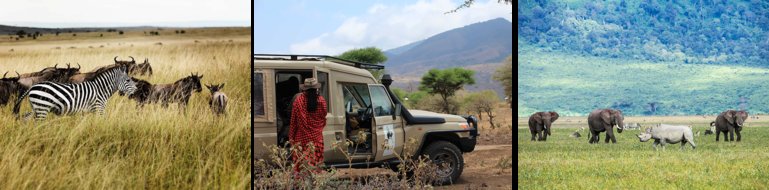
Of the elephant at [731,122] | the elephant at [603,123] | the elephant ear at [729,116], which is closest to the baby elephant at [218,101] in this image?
the elephant at [603,123]

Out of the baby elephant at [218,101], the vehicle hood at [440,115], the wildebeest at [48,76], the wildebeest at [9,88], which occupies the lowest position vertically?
the vehicle hood at [440,115]

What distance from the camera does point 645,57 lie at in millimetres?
12703

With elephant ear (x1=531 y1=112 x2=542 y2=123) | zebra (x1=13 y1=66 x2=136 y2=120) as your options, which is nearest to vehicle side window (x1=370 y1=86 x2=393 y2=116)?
zebra (x1=13 y1=66 x2=136 y2=120)

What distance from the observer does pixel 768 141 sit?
1139 centimetres

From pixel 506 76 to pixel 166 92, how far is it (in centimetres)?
437

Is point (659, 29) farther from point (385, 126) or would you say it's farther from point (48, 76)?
point (48, 76)

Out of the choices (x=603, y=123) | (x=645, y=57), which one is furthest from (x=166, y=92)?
Result: (x=645, y=57)

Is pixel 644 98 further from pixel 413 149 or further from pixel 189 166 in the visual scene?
pixel 189 166

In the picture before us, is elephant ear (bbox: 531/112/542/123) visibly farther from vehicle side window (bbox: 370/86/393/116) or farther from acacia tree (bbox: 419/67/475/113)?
vehicle side window (bbox: 370/86/393/116)

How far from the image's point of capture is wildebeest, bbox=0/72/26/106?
333 inches

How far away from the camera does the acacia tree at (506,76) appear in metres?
11.0

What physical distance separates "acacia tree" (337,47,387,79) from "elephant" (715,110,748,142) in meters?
4.21

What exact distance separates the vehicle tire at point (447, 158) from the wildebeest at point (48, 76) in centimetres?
341

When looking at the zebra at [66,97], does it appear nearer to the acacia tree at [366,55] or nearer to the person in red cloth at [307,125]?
the person in red cloth at [307,125]
